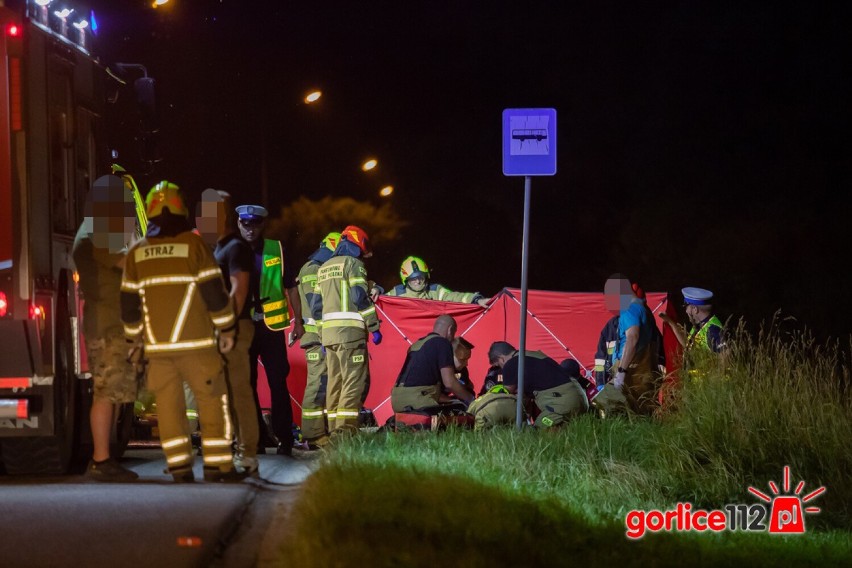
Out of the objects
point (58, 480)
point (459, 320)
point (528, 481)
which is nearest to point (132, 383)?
point (58, 480)

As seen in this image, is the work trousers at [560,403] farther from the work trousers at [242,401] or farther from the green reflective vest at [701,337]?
the work trousers at [242,401]

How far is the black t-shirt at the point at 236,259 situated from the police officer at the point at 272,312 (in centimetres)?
79

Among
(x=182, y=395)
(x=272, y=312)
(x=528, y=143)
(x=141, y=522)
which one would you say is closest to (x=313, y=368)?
(x=272, y=312)

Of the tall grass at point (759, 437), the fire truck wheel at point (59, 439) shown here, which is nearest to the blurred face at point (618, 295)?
the tall grass at point (759, 437)

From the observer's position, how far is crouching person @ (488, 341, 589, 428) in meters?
10.4

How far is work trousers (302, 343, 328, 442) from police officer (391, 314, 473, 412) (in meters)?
0.78

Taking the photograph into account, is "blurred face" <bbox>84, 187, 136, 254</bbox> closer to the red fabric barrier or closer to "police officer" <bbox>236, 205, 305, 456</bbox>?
"police officer" <bbox>236, 205, 305, 456</bbox>

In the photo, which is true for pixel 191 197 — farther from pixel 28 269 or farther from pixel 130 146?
pixel 28 269

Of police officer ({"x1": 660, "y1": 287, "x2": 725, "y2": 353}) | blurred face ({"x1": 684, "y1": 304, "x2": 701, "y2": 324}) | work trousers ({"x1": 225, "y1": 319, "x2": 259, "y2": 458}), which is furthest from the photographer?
blurred face ({"x1": 684, "y1": 304, "x2": 701, "y2": 324})

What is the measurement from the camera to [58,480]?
8297 mm

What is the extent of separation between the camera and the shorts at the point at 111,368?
8117 mm

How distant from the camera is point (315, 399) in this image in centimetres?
1140

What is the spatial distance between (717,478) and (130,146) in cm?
513

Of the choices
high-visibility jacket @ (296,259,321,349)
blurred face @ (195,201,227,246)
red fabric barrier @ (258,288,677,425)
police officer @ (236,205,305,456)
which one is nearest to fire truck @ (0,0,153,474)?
blurred face @ (195,201,227,246)
